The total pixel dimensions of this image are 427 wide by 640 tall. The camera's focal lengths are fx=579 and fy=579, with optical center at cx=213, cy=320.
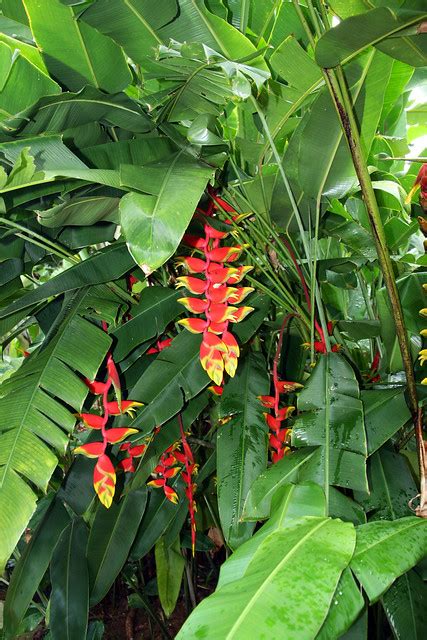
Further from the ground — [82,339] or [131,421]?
[82,339]

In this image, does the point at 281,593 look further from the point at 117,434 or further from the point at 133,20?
the point at 133,20

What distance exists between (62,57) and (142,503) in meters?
0.84

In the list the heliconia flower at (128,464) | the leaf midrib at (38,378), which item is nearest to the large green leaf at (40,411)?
the leaf midrib at (38,378)

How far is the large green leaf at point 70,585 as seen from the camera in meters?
1.16

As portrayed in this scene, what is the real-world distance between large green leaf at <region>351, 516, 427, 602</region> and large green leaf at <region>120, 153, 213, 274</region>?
1.21 ft

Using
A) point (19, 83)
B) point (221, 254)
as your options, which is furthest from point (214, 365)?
point (19, 83)

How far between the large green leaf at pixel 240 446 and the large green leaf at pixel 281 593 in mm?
289

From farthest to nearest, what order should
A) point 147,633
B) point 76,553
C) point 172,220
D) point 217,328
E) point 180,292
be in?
point 147,633 < point 76,553 < point 180,292 < point 217,328 < point 172,220

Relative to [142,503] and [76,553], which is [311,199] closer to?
[142,503]

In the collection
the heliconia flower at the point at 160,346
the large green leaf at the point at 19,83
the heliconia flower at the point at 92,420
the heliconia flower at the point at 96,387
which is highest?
the large green leaf at the point at 19,83

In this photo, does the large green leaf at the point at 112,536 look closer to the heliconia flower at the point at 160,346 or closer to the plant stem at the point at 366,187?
the heliconia flower at the point at 160,346

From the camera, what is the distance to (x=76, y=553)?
3.86 ft

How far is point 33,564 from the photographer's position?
44.5 inches

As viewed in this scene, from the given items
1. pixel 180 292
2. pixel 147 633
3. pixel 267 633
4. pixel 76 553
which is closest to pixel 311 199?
pixel 180 292
